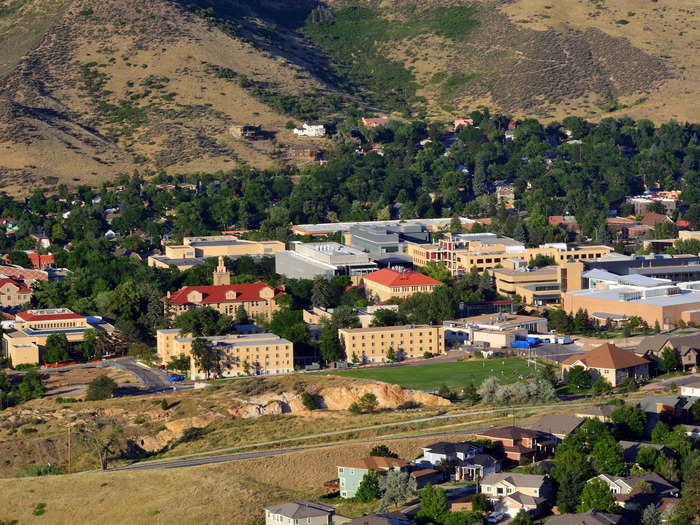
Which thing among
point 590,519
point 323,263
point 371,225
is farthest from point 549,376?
point 371,225

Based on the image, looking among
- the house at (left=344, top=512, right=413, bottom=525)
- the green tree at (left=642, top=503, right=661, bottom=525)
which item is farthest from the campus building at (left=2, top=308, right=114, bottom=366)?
the green tree at (left=642, top=503, right=661, bottom=525)

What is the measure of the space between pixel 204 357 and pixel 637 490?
35.9 m

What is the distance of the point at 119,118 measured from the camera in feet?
591

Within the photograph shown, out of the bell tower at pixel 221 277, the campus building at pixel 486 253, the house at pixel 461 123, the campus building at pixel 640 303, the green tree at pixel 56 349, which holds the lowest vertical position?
the green tree at pixel 56 349

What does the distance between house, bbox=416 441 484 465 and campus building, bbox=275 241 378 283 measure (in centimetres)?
4564

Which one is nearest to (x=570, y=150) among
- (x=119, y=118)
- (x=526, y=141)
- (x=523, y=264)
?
(x=526, y=141)

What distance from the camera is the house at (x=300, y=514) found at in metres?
65.9

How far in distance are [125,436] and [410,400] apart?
15.0 m

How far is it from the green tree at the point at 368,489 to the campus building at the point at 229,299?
41.5 metres

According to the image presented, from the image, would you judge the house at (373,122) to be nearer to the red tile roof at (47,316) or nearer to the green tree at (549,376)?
the red tile roof at (47,316)

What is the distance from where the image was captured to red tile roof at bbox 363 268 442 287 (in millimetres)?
116062

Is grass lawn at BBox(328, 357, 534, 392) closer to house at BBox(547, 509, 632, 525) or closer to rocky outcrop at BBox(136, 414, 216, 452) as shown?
rocky outcrop at BBox(136, 414, 216, 452)

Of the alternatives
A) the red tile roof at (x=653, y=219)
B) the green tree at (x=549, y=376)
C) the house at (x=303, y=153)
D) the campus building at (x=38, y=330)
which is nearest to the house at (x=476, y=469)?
the green tree at (x=549, y=376)

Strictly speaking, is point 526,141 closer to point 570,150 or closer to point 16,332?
point 570,150
